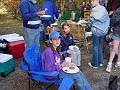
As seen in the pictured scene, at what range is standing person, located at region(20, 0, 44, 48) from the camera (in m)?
6.81

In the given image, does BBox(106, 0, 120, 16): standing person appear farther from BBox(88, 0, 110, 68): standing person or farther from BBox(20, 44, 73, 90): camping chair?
BBox(20, 44, 73, 90): camping chair

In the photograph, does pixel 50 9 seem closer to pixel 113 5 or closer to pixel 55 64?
pixel 113 5

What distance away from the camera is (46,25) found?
31.5 feet

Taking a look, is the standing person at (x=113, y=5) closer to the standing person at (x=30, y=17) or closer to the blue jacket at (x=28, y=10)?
the standing person at (x=30, y=17)

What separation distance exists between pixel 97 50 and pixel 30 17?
1792mm

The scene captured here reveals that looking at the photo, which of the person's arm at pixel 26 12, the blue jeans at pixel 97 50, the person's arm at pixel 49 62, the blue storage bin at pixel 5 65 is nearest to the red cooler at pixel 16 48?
the blue storage bin at pixel 5 65

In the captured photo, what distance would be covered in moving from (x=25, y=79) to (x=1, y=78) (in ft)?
1.80

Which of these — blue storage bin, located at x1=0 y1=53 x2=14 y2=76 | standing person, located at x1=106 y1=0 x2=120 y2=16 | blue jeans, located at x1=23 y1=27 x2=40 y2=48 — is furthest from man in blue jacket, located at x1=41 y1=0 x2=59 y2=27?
blue storage bin, located at x1=0 y1=53 x2=14 y2=76

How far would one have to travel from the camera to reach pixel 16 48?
818 cm

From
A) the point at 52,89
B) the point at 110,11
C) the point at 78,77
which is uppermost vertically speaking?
the point at 110,11

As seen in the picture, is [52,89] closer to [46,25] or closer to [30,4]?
[30,4]

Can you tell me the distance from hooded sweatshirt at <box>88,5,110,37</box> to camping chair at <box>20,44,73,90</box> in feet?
5.13

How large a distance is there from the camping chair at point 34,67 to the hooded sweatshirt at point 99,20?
1.56 m

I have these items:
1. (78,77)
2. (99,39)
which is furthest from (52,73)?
(99,39)
